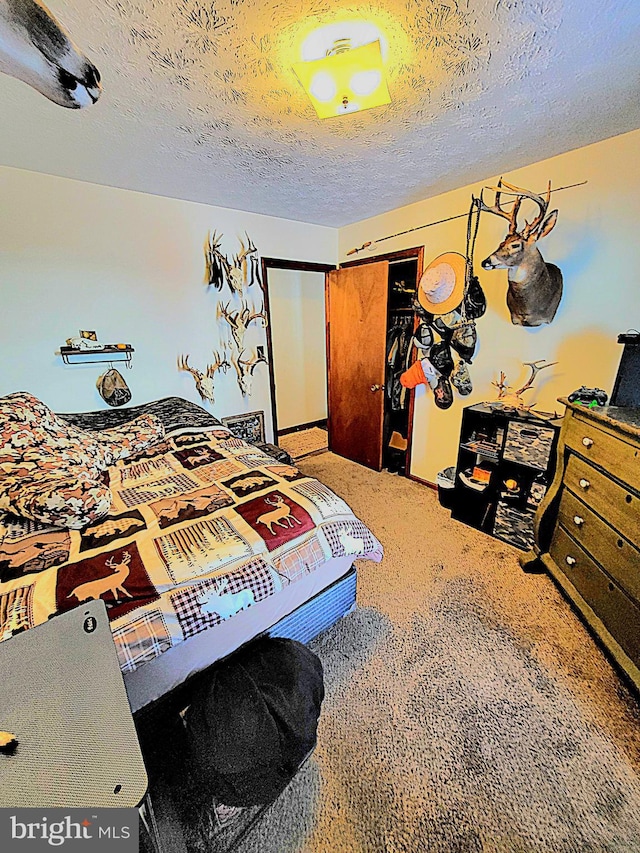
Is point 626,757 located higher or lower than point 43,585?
lower

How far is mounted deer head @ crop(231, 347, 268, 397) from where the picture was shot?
11.2ft

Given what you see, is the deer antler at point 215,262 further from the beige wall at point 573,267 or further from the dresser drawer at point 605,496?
the dresser drawer at point 605,496

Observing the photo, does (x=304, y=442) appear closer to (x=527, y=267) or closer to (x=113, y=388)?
(x=113, y=388)

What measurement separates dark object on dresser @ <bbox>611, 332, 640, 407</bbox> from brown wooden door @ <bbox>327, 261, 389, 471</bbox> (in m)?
1.97

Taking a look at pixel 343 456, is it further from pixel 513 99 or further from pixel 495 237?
pixel 513 99

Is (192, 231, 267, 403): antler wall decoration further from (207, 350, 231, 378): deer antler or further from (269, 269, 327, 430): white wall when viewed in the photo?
(269, 269, 327, 430): white wall

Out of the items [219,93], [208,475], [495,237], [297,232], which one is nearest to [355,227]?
[297,232]

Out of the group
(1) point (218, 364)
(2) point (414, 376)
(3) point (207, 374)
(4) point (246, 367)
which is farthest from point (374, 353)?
(3) point (207, 374)

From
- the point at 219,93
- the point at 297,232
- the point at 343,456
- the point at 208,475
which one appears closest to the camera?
the point at 219,93

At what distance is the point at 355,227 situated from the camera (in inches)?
143

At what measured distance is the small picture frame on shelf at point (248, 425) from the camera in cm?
348

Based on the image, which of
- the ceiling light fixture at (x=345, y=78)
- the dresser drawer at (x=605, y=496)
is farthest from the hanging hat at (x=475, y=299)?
the ceiling light fixture at (x=345, y=78)

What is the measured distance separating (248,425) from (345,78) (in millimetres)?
Result: 2751

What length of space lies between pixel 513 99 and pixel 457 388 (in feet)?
6.08
